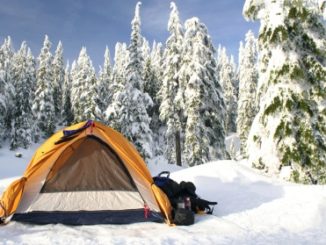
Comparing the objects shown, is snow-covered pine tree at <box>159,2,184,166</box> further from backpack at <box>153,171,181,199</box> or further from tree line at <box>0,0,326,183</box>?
backpack at <box>153,171,181,199</box>

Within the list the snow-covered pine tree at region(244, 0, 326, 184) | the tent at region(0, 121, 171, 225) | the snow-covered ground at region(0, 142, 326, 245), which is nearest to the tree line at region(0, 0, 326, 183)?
the snow-covered pine tree at region(244, 0, 326, 184)

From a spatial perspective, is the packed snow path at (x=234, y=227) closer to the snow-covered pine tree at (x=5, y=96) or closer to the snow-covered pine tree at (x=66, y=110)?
the snow-covered pine tree at (x=5, y=96)

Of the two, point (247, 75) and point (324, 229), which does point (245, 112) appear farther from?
point (324, 229)

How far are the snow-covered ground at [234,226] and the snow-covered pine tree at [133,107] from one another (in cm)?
1858

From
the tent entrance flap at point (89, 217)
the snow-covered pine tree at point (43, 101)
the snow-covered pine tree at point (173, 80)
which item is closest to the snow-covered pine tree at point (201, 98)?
the snow-covered pine tree at point (173, 80)

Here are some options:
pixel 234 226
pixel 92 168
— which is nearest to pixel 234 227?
→ pixel 234 226

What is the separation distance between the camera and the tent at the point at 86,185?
7.61 m

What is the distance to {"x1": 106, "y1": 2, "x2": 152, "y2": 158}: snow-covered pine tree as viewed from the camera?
1155 inches

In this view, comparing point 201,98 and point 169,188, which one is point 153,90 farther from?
point 169,188

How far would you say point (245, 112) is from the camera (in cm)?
4212

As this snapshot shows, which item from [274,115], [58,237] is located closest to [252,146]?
[274,115]

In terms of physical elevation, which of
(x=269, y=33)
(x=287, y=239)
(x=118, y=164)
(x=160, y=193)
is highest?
(x=269, y=33)

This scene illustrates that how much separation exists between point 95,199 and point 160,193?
5.75 ft

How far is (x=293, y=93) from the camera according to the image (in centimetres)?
1243
